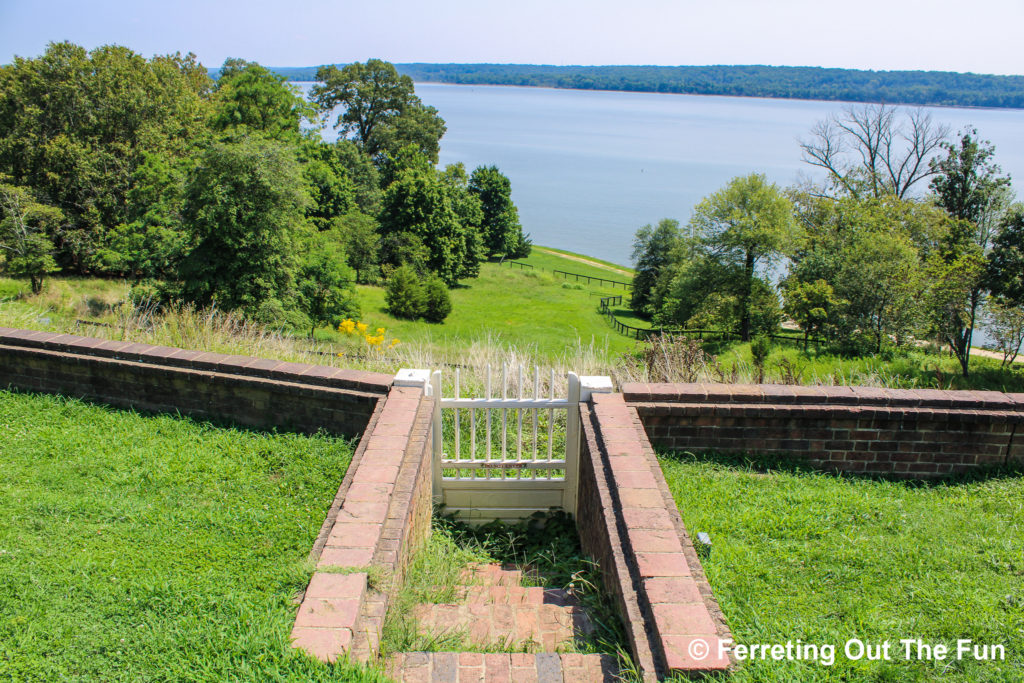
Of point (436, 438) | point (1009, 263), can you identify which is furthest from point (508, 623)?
point (1009, 263)

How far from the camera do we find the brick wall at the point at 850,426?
17.3ft

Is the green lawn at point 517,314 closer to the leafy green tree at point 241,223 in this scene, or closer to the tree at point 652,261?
the tree at point 652,261

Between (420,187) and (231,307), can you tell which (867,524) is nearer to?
(231,307)

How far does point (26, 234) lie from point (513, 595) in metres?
26.9

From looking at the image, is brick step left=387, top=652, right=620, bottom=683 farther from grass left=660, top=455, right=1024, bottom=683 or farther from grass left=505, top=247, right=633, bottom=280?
grass left=505, top=247, right=633, bottom=280

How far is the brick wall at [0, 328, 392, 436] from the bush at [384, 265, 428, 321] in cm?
2702

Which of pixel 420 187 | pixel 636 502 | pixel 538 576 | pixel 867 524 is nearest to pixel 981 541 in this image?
pixel 867 524

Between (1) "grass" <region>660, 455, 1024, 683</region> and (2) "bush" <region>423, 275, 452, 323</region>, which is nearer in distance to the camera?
(1) "grass" <region>660, 455, 1024, 683</region>

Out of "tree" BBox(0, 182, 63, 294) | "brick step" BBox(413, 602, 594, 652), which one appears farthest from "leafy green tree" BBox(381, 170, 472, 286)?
"brick step" BBox(413, 602, 594, 652)

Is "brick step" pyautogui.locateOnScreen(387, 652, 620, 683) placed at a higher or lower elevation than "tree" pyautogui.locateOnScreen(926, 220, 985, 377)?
higher

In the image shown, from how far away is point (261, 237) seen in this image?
18984mm

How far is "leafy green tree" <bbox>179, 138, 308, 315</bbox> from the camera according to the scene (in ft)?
60.0

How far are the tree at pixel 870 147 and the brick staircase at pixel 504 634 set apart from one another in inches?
1582

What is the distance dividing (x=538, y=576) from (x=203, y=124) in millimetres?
34599
